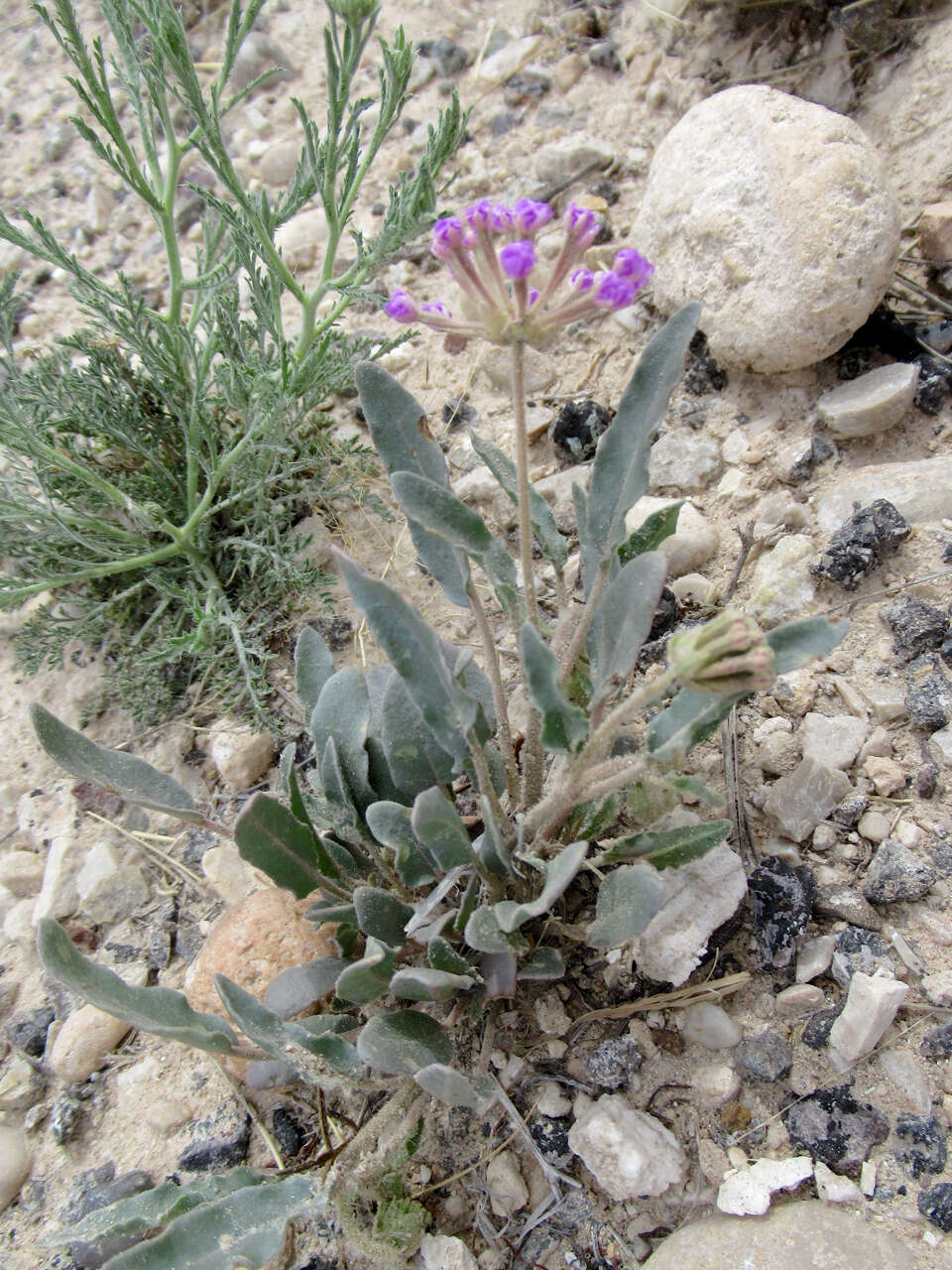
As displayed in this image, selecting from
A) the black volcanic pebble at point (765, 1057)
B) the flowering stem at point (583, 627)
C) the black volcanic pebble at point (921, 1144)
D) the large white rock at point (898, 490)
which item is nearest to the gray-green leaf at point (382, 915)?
the flowering stem at point (583, 627)

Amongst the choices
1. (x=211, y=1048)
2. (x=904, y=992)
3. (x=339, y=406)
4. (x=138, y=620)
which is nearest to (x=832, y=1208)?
(x=904, y=992)

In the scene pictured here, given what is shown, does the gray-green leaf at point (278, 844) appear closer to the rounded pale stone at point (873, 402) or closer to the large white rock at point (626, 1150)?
the large white rock at point (626, 1150)

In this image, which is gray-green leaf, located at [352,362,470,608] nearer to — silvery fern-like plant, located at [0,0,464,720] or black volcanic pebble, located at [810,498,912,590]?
silvery fern-like plant, located at [0,0,464,720]

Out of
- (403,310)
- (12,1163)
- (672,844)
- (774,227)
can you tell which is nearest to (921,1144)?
(672,844)

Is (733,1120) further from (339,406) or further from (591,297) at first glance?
(339,406)

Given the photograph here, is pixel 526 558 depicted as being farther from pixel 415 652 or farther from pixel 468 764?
pixel 468 764

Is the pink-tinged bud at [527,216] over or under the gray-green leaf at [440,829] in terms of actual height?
over
